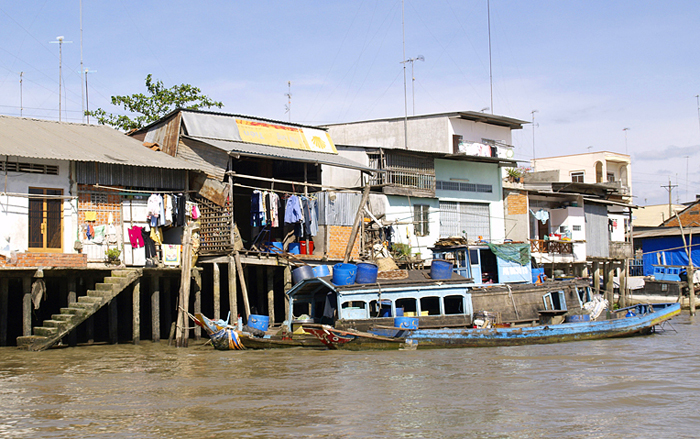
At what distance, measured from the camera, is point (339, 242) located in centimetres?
2319

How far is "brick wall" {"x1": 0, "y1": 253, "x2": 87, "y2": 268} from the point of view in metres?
16.8

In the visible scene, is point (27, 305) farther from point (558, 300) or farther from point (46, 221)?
point (558, 300)

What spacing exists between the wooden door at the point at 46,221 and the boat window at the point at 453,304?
10.2 m

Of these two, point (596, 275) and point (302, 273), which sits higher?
point (302, 273)

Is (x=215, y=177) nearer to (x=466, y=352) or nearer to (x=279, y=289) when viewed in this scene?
(x=279, y=289)

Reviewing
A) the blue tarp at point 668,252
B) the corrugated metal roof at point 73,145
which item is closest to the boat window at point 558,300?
the corrugated metal roof at point 73,145

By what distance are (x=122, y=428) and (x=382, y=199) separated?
56.1 ft

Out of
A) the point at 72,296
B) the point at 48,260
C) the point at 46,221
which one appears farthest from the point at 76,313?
the point at 46,221

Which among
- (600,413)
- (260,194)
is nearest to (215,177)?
(260,194)

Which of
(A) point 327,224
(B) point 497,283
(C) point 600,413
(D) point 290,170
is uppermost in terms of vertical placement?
Answer: (D) point 290,170

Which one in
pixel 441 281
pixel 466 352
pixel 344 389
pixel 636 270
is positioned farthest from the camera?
pixel 636 270

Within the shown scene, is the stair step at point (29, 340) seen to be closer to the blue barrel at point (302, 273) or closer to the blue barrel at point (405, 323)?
the blue barrel at point (302, 273)

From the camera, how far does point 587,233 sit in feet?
106

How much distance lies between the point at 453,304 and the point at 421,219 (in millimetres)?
8231
